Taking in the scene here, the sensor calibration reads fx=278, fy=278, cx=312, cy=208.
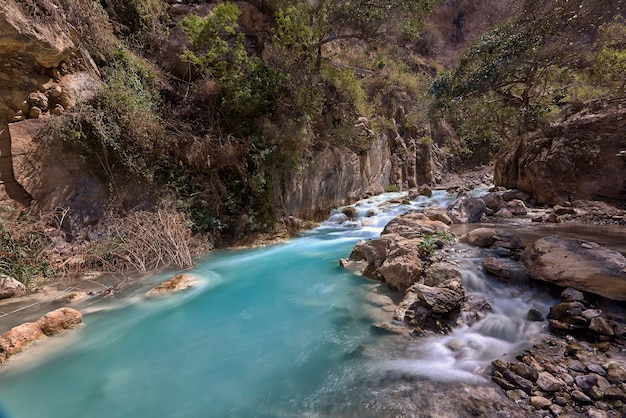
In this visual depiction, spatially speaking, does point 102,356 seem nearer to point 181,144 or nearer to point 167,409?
point 167,409

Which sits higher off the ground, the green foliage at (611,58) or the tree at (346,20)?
the tree at (346,20)

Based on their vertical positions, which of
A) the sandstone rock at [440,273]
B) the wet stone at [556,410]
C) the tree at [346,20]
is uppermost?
the tree at [346,20]

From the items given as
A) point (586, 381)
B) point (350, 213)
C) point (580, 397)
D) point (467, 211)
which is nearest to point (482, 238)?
point (586, 381)

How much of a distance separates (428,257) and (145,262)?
5.21 m

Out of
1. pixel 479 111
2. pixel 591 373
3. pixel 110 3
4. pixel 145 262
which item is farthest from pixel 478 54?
pixel 110 3

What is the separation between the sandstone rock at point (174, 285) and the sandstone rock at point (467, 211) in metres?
6.45

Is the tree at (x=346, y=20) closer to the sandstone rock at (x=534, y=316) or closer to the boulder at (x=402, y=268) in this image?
the boulder at (x=402, y=268)

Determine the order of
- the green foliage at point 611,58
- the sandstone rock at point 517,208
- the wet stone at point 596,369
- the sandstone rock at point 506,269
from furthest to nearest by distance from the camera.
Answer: the sandstone rock at point 517,208
the green foliage at point 611,58
the sandstone rock at point 506,269
the wet stone at point 596,369

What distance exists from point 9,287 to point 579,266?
7628mm

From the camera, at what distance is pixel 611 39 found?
22.1ft

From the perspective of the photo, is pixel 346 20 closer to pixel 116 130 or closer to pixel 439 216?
pixel 439 216

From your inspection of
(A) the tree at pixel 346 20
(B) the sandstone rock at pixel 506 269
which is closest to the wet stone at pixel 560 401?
(B) the sandstone rock at pixel 506 269

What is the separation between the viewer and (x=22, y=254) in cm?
457

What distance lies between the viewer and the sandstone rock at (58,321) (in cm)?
326
